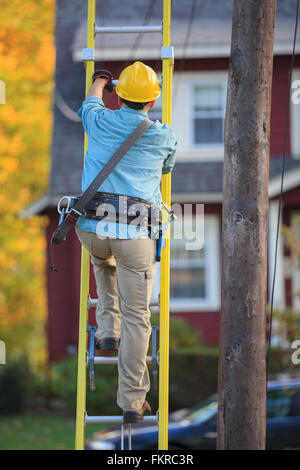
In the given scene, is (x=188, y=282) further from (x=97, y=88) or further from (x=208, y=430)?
(x=97, y=88)

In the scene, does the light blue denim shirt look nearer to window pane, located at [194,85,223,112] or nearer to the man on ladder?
the man on ladder

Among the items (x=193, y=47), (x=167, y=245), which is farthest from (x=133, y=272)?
(x=193, y=47)

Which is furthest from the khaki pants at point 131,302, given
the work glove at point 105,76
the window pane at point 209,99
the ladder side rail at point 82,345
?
the window pane at point 209,99

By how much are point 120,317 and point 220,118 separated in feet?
36.8

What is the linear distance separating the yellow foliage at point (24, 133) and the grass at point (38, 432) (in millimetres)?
5087

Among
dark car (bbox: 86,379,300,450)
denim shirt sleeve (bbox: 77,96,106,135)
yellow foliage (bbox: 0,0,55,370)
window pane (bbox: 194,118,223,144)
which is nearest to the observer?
denim shirt sleeve (bbox: 77,96,106,135)

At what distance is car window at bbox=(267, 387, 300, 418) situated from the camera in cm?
930

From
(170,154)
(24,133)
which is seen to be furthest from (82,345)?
(24,133)

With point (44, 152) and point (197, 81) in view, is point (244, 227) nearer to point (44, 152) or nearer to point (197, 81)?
point (197, 81)

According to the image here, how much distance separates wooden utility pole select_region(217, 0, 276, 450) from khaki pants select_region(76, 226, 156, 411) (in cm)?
54

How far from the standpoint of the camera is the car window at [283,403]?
9.30 meters

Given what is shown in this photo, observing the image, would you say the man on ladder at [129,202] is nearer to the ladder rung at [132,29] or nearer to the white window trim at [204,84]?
the ladder rung at [132,29]

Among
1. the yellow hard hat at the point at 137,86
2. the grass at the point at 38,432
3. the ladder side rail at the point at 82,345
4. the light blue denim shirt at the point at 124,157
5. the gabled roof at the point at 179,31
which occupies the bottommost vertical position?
the grass at the point at 38,432

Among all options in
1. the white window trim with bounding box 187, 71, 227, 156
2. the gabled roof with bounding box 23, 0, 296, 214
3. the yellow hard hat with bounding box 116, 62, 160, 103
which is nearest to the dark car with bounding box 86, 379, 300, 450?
the yellow hard hat with bounding box 116, 62, 160, 103
